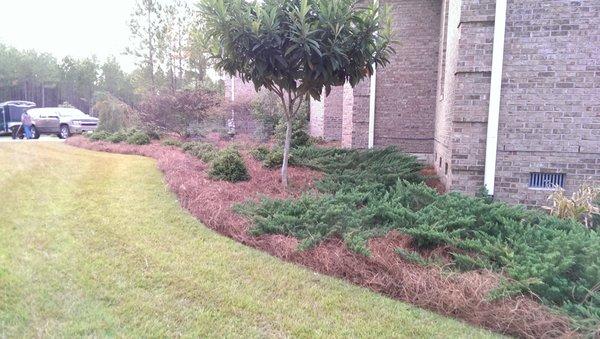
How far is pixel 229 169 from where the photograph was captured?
7074 millimetres

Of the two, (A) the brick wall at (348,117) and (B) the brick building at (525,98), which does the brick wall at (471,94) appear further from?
(A) the brick wall at (348,117)

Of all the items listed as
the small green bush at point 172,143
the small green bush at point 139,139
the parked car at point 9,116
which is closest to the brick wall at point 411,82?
the small green bush at point 172,143

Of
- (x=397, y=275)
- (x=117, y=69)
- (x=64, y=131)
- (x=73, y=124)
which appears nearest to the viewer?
(x=397, y=275)

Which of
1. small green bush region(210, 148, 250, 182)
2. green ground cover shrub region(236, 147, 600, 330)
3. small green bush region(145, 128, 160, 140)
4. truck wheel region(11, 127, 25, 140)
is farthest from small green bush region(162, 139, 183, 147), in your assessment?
truck wheel region(11, 127, 25, 140)

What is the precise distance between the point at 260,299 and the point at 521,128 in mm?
4516

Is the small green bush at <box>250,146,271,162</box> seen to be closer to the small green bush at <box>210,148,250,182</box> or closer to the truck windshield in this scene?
the small green bush at <box>210,148,250,182</box>

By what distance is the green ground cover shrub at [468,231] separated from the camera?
3.33m

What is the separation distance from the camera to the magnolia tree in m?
5.67

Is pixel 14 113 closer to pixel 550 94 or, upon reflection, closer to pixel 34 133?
pixel 34 133

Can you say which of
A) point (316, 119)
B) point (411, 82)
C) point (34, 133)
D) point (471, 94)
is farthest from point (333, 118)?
point (34, 133)

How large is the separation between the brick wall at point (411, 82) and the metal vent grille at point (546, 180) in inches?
154

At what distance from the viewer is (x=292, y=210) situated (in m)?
5.16

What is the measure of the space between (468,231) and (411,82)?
6028mm

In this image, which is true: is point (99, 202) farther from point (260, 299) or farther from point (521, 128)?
point (521, 128)
